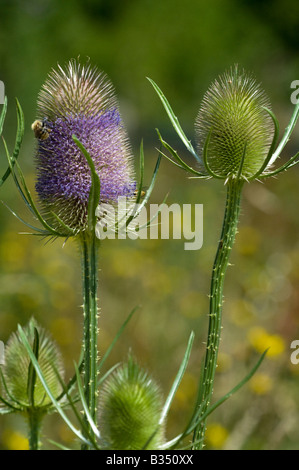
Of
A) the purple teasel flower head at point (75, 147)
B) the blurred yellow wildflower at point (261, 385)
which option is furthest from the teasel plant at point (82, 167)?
the blurred yellow wildflower at point (261, 385)

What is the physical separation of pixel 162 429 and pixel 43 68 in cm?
942

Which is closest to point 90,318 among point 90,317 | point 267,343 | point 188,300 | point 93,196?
point 90,317

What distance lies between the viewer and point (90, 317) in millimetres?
1511

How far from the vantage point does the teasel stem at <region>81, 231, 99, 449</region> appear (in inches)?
57.1

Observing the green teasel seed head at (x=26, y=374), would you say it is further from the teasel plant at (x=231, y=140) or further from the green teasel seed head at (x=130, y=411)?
the teasel plant at (x=231, y=140)

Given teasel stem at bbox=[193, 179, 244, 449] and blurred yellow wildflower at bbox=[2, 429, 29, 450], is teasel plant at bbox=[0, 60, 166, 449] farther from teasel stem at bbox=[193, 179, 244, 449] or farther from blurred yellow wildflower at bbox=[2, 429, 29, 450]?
blurred yellow wildflower at bbox=[2, 429, 29, 450]

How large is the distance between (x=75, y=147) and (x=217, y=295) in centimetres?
47

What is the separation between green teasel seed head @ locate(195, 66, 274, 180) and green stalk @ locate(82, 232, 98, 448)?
14.6 inches

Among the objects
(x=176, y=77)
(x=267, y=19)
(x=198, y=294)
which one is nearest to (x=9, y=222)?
(x=198, y=294)

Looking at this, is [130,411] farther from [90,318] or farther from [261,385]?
[261,385]

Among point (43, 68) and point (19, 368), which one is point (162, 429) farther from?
point (43, 68)

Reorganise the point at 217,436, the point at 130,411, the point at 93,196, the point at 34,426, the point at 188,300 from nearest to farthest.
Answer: the point at 93,196
the point at 130,411
the point at 34,426
the point at 217,436
the point at 188,300

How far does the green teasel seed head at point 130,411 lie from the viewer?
4.85 feet

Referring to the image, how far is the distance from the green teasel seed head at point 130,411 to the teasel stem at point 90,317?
9cm
